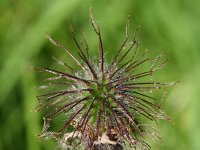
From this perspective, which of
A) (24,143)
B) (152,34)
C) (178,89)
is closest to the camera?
(24,143)

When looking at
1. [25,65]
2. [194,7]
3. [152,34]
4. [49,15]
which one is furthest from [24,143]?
[194,7]

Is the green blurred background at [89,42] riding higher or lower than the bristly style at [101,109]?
higher

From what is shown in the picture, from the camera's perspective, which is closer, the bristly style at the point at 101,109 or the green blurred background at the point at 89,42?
the bristly style at the point at 101,109

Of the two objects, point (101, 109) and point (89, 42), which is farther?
point (89, 42)

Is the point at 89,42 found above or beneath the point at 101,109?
above

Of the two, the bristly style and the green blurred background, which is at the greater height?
the green blurred background

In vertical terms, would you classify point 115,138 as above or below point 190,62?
below

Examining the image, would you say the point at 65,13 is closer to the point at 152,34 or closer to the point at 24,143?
the point at 152,34

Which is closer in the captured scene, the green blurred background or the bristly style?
the bristly style
